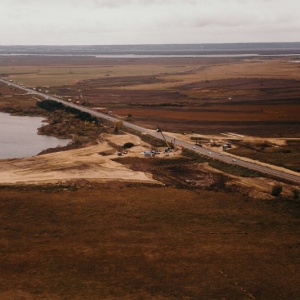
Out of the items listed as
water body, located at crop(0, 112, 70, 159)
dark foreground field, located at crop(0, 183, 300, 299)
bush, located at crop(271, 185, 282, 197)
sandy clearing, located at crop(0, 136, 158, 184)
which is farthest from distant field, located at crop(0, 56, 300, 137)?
dark foreground field, located at crop(0, 183, 300, 299)

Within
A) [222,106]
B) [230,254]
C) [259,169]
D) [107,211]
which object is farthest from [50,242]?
[222,106]

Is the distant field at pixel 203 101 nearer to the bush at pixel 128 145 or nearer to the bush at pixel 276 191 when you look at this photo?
the bush at pixel 128 145

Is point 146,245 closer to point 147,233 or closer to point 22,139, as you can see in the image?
point 147,233

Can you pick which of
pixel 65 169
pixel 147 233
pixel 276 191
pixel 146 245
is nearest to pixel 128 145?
pixel 65 169

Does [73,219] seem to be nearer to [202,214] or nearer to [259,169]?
[202,214]

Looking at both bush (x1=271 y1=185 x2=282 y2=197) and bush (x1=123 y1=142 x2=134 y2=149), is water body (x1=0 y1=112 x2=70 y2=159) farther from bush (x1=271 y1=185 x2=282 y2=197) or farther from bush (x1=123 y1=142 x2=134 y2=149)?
bush (x1=271 y1=185 x2=282 y2=197)

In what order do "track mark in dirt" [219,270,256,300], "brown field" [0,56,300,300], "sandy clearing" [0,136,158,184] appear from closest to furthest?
"track mark in dirt" [219,270,256,300]
"brown field" [0,56,300,300]
"sandy clearing" [0,136,158,184]
